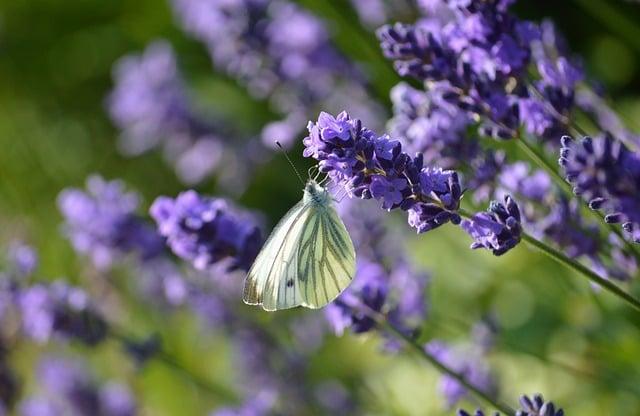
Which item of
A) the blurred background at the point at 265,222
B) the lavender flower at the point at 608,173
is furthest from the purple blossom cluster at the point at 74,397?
the lavender flower at the point at 608,173

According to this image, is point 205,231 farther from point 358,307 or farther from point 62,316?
point 62,316

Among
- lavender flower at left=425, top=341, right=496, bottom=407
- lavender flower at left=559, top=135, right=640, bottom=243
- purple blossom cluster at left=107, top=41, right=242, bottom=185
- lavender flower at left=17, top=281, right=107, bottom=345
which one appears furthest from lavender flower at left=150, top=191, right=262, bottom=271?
purple blossom cluster at left=107, top=41, right=242, bottom=185

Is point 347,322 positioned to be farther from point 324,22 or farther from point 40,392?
point 40,392

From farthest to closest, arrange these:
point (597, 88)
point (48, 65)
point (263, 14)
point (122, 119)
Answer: point (48, 65) < point (122, 119) < point (263, 14) < point (597, 88)

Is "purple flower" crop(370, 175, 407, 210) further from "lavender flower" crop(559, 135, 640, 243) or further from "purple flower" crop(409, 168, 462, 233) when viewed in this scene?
"lavender flower" crop(559, 135, 640, 243)

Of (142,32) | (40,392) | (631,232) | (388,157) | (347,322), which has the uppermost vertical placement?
(388,157)

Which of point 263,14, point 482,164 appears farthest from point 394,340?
point 263,14

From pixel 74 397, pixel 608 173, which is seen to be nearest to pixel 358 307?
pixel 608 173
